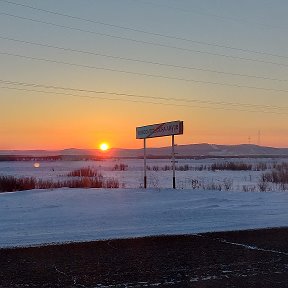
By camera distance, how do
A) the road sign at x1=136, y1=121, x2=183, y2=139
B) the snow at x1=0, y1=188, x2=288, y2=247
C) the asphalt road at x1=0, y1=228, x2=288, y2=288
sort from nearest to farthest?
the asphalt road at x1=0, y1=228, x2=288, y2=288 → the snow at x1=0, y1=188, x2=288, y2=247 → the road sign at x1=136, y1=121, x2=183, y2=139

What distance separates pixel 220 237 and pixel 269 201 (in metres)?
8.93

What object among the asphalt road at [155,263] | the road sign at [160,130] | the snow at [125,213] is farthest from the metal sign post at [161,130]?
the asphalt road at [155,263]

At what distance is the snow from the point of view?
1280cm

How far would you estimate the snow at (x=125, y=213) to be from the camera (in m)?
12.8

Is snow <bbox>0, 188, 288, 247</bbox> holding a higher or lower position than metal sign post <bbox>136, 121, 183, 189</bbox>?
lower

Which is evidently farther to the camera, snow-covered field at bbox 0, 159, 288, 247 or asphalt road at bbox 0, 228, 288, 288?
snow-covered field at bbox 0, 159, 288, 247

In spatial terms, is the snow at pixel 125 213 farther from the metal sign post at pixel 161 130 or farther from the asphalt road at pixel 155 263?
the metal sign post at pixel 161 130

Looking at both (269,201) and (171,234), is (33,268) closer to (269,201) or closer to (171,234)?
(171,234)

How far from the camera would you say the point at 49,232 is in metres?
12.8

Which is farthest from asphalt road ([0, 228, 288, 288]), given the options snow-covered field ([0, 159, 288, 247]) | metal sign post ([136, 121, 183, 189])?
metal sign post ([136, 121, 183, 189])

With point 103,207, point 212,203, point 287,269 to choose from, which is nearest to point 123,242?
point 287,269

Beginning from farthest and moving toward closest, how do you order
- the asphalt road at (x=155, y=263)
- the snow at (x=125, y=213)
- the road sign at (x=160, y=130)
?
the road sign at (x=160, y=130)
the snow at (x=125, y=213)
the asphalt road at (x=155, y=263)

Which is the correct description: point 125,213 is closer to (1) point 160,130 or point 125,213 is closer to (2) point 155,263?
(2) point 155,263

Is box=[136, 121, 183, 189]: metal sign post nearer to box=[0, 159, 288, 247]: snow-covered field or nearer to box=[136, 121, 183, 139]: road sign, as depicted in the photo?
box=[136, 121, 183, 139]: road sign
